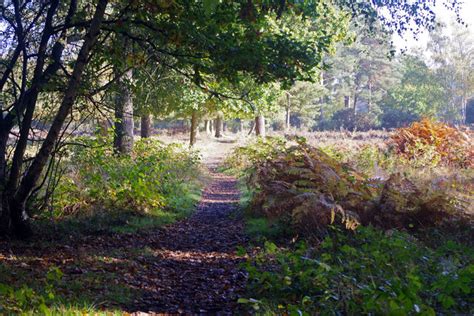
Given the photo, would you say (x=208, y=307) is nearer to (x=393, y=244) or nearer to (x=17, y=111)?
(x=393, y=244)

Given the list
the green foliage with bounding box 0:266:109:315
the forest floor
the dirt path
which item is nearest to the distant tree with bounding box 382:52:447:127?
the dirt path

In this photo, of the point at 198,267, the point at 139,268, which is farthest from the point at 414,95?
the point at 139,268

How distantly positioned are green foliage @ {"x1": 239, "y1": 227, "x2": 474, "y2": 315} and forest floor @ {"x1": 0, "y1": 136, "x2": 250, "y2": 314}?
21.8 inches

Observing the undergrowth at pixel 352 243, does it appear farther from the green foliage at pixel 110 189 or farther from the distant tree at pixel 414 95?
the distant tree at pixel 414 95

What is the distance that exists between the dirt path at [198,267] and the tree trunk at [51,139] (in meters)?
2.02

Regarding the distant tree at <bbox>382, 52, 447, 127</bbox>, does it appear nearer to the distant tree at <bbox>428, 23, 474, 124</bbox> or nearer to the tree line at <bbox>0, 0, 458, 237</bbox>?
the distant tree at <bbox>428, 23, 474, 124</bbox>

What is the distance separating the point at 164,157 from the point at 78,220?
22.9 ft

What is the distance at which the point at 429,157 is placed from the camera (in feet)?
49.9

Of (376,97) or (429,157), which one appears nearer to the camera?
(429,157)

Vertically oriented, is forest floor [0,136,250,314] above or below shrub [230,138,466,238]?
below

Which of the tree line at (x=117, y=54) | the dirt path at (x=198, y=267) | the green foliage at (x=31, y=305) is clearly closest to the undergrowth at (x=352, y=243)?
the dirt path at (x=198, y=267)

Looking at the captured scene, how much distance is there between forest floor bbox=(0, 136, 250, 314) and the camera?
4.84 m

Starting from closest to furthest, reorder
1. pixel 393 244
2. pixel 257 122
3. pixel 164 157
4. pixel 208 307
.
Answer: pixel 208 307 < pixel 393 244 < pixel 164 157 < pixel 257 122

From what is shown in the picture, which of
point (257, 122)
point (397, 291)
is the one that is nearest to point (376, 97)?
point (257, 122)
